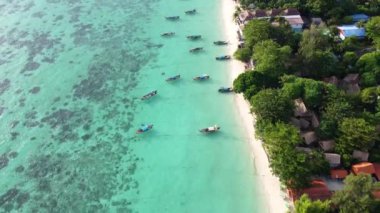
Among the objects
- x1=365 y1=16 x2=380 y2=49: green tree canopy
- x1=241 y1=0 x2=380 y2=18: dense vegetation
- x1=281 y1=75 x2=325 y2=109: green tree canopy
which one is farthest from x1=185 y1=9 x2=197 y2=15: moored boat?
x1=365 y1=16 x2=380 y2=49: green tree canopy

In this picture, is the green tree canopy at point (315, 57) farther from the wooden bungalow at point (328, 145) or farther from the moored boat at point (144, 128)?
the moored boat at point (144, 128)

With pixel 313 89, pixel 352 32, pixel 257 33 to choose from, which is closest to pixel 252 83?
pixel 313 89

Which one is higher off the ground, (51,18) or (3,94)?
(51,18)

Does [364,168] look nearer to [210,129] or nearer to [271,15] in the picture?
[210,129]

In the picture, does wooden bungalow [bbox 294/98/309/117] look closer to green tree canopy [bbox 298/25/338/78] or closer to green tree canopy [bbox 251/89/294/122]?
green tree canopy [bbox 251/89/294/122]

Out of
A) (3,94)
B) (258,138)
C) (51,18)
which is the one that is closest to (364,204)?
(258,138)

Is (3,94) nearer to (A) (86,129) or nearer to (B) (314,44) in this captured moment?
(A) (86,129)

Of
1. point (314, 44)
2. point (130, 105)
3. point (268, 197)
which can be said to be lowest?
point (268, 197)
